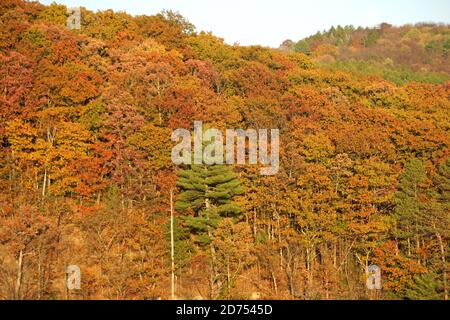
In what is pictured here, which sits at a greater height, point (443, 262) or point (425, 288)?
point (443, 262)

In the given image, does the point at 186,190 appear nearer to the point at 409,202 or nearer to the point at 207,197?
the point at 207,197

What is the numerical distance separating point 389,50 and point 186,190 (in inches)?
2786

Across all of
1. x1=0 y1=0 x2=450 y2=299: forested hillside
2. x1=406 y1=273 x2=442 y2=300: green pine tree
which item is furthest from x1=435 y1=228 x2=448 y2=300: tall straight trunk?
x1=406 y1=273 x2=442 y2=300: green pine tree

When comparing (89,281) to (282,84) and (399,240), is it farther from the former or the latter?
(282,84)

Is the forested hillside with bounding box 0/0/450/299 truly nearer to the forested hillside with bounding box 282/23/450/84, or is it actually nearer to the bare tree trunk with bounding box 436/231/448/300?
the bare tree trunk with bounding box 436/231/448/300

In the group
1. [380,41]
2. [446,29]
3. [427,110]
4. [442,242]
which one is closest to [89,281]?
[442,242]

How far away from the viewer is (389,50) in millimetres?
82188

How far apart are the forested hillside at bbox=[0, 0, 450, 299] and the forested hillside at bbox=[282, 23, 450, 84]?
25.4 m

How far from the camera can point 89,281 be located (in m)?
20.2

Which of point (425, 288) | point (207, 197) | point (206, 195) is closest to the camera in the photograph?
point (425, 288)

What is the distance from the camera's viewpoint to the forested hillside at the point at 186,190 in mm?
21516

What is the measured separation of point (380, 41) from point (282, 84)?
63072 mm

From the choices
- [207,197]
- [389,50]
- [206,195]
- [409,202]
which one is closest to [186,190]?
[207,197]
